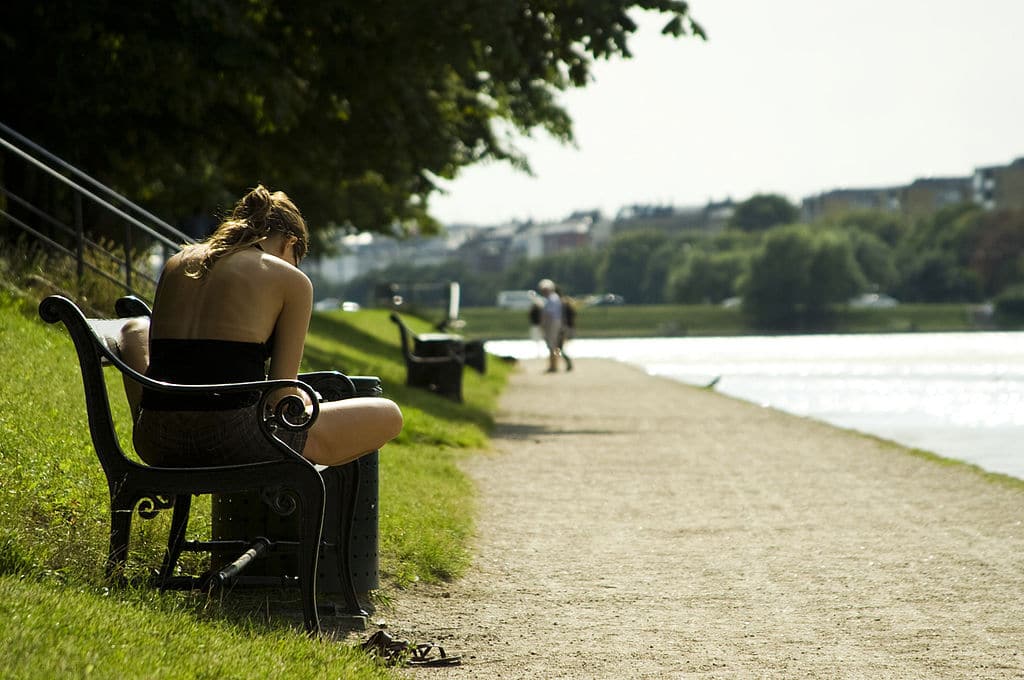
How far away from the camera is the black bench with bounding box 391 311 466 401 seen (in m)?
19.1

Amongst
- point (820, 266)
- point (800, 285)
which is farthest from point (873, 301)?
point (800, 285)

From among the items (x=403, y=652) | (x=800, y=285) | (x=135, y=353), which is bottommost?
(x=403, y=652)

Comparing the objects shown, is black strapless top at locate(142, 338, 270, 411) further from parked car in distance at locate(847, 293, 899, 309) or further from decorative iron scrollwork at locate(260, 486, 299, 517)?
parked car in distance at locate(847, 293, 899, 309)

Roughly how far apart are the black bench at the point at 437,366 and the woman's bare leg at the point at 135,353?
13123mm

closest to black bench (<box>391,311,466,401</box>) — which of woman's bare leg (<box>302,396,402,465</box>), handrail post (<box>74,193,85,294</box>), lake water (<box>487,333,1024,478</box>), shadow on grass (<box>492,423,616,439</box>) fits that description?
shadow on grass (<box>492,423,616,439</box>)

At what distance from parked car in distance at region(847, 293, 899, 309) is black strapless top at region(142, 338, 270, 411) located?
12937 cm

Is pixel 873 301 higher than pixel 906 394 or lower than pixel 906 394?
higher

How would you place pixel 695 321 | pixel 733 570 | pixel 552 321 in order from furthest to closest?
pixel 695 321 → pixel 552 321 → pixel 733 570

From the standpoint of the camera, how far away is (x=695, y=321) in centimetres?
13288

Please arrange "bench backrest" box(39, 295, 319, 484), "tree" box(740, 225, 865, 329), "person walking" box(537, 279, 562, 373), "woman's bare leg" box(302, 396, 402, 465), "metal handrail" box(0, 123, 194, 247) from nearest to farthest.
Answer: "bench backrest" box(39, 295, 319, 484), "woman's bare leg" box(302, 396, 402, 465), "metal handrail" box(0, 123, 194, 247), "person walking" box(537, 279, 562, 373), "tree" box(740, 225, 865, 329)

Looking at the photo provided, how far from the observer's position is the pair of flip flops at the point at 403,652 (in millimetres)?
5328

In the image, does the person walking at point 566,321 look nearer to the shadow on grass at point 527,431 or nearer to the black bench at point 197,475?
the shadow on grass at point 527,431

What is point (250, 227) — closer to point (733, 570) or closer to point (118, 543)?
point (118, 543)

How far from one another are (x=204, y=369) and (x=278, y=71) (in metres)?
11.6
